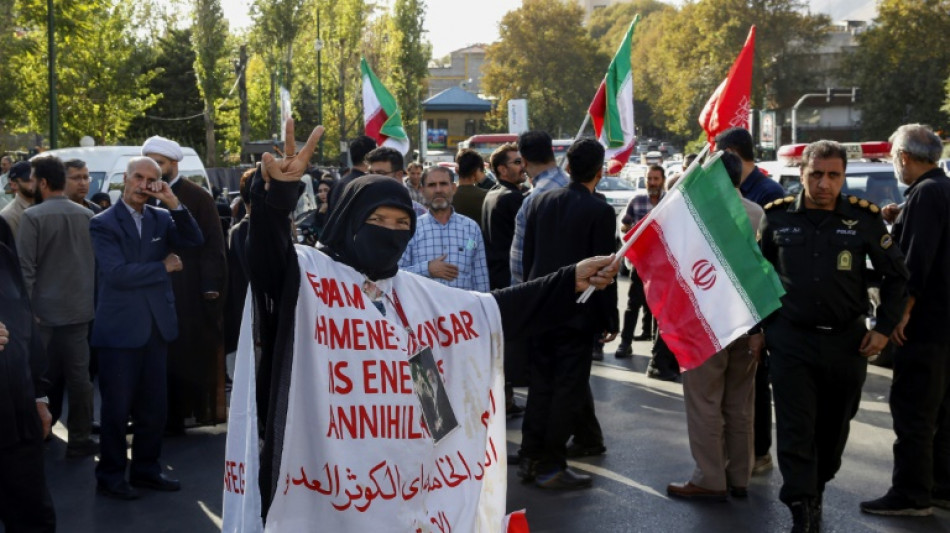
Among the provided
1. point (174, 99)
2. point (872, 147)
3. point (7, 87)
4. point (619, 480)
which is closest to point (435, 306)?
point (619, 480)

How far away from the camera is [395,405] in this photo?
386 centimetres

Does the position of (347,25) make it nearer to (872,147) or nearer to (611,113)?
(872,147)

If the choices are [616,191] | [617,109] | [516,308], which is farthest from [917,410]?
[616,191]

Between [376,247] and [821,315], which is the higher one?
[376,247]

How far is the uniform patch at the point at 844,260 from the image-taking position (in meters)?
5.98

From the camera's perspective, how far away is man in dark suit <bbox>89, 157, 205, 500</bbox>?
23.1 ft

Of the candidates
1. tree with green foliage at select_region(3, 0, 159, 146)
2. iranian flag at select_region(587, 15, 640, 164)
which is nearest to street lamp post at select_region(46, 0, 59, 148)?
tree with green foliage at select_region(3, 0, 159, 146)

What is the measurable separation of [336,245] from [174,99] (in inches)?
→ 2288

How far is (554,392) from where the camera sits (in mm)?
7246

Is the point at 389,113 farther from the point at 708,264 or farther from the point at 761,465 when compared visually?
the point at 708,264

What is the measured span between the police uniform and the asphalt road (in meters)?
0.61

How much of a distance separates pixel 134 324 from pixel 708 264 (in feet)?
12.3

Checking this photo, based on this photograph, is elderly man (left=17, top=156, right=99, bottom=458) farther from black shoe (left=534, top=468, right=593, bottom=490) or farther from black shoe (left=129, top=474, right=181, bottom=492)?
black shoe (left=534, top=468, right=593, bottom=490)

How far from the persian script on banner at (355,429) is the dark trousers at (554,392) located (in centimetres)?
316
